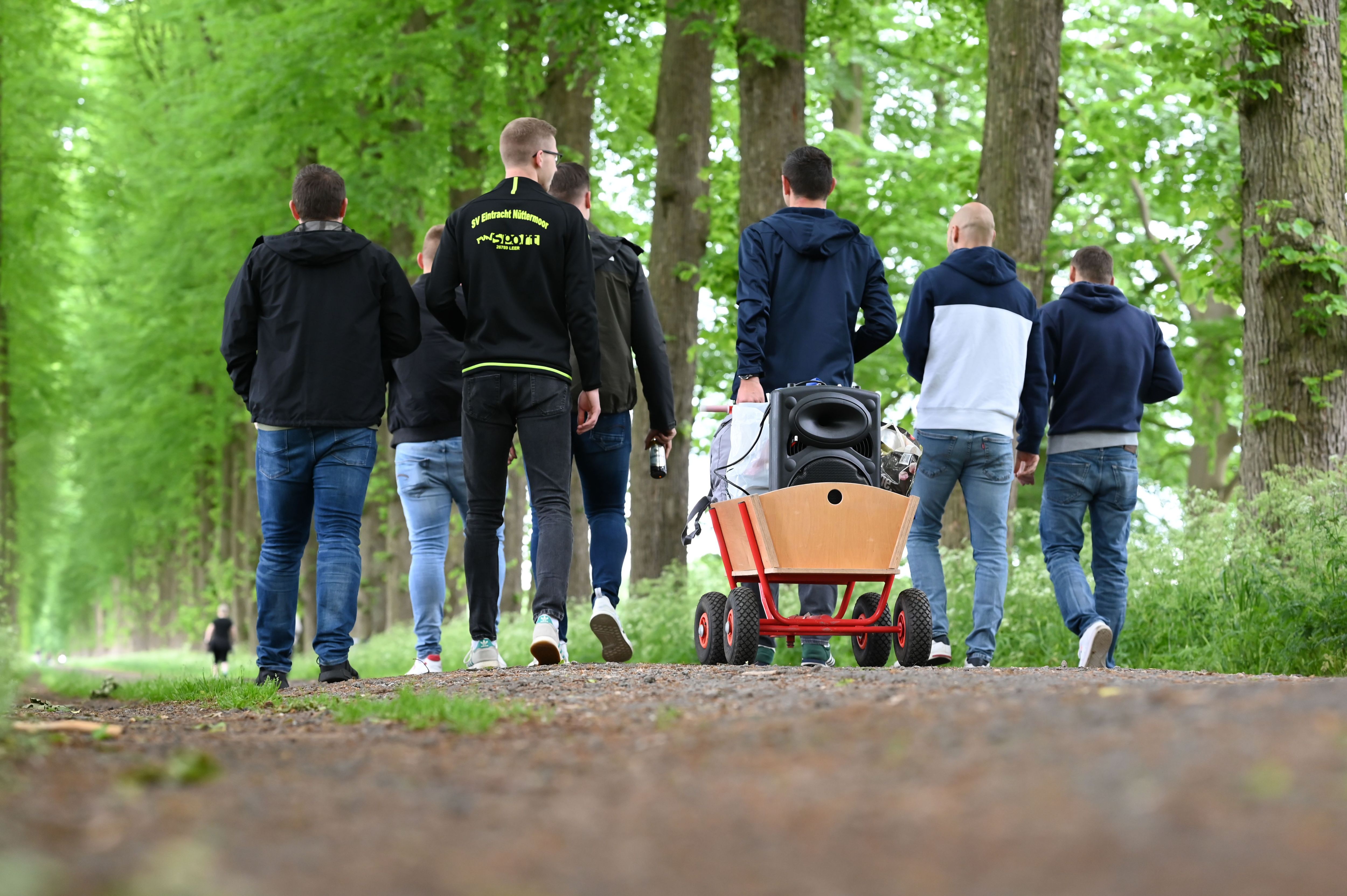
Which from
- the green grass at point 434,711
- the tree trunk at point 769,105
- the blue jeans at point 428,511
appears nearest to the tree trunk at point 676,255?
the tree trunk at point 769,105

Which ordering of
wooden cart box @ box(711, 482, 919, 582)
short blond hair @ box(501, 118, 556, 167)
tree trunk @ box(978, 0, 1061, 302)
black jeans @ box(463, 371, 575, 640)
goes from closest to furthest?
1. wooden cart box @ box(711, 482, 919, 582)
2. black jeans @ box(463, 371, 575, 640)
3. short blond hair @ box(501, 118, 556, 167)
4. tree trunk @ box(978, 0, 1061, 302)

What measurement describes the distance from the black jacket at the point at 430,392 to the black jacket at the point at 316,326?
27.3 inches

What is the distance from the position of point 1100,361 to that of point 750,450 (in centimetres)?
217

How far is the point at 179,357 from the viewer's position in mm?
22625

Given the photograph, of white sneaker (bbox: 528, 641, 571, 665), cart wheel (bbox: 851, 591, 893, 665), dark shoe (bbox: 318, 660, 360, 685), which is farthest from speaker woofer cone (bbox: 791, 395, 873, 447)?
dark shoe (bbox: 318, 660, 360, 685)

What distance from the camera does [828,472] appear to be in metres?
6.49

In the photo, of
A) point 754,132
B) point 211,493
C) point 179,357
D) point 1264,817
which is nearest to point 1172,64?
point 754,132

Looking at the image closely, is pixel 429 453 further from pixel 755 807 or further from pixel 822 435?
pixel 755 807

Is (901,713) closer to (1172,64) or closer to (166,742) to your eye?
(166,742)

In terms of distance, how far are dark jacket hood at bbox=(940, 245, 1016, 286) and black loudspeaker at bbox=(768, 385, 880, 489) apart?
3.25 ft

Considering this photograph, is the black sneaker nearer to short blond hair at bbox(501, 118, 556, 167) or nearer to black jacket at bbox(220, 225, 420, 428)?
black jacket at bbox(220, 225, 420, 428)

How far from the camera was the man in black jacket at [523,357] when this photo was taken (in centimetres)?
655

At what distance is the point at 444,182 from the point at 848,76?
798 centimetres

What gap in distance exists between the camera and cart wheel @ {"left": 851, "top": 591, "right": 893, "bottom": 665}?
263 inches
